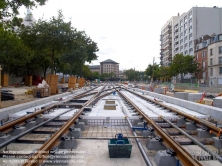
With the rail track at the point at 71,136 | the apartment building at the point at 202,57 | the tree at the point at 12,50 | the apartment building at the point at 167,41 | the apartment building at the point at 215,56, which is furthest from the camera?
the apartment building at the point at 167,41

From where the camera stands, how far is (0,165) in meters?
3.89

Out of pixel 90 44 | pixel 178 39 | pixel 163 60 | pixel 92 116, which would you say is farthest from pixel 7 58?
pixel 163 60

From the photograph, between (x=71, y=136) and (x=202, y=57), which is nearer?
→ (x=71, y=136)

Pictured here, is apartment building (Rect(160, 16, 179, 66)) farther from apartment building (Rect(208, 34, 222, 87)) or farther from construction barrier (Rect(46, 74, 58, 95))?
construction barrier (Rect(46, 74, 58, 95))

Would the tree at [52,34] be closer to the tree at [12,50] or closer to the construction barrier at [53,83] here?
→ the construction barrier at [53,83]

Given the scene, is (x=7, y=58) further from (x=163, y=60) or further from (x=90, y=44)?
(x=163, y=60)

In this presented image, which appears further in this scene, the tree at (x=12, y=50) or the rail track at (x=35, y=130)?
the tree at (x=12, y=50)

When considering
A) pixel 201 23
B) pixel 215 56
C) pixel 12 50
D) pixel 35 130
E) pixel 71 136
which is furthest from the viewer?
pixel 201 23

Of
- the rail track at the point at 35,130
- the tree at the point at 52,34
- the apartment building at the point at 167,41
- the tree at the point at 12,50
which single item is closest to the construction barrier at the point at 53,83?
the tree at the point at 52,34

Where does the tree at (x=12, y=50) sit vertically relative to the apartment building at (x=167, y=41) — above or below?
below

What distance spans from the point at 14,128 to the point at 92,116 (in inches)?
97.0

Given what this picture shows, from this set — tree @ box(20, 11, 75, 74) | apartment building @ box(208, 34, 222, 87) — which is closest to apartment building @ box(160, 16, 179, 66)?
apartment building @ box(208, 34, 222, 87)

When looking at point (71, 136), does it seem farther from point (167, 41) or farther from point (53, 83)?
point (167, 41)

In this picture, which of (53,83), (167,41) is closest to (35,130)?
(53,83)
